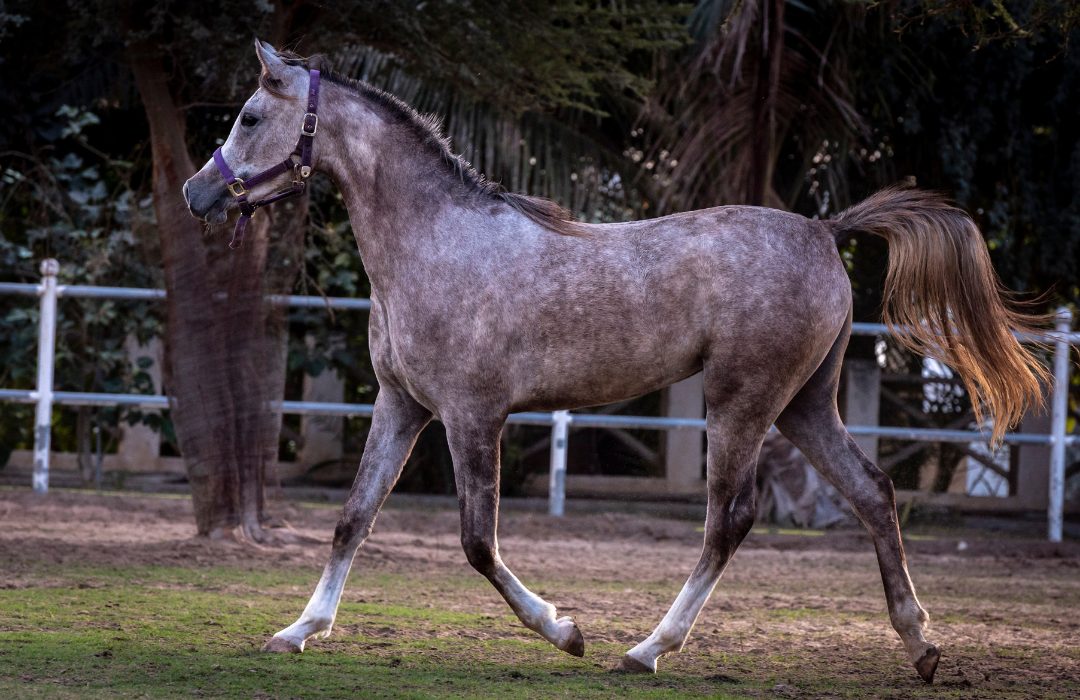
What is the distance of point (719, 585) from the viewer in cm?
719

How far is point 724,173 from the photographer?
11.0 metres

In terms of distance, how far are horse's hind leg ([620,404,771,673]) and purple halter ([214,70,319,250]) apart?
70.0 inches

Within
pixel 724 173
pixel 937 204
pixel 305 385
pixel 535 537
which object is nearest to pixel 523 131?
pixel 724 173

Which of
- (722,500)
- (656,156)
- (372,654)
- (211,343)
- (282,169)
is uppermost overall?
(656,156)

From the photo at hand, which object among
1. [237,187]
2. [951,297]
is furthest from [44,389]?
[951,297]

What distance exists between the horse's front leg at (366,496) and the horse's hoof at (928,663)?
2.00 meters

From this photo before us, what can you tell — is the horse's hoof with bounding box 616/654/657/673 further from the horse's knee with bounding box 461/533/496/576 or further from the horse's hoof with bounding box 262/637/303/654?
the horse's hoof with bounding box 262/637/303/654

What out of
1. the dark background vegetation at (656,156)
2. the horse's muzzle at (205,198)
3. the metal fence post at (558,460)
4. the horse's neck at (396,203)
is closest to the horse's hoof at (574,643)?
the horse's neck at (396,203)

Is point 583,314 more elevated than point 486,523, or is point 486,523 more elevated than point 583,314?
point 583,314

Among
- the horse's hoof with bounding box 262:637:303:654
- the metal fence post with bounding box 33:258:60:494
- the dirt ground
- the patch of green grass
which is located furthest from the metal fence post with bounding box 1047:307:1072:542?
the metal fence post with bounding box 33:258:60:494

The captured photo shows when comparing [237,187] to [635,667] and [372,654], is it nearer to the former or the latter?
[372,654]

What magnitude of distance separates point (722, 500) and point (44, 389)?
7280 mm

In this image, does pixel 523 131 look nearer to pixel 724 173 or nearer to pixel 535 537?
pixel 724 173

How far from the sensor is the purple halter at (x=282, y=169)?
472 cm
